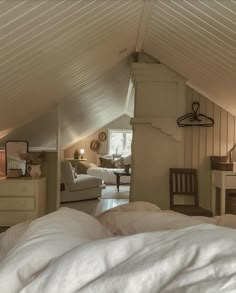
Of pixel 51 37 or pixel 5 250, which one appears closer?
pixel 5 250

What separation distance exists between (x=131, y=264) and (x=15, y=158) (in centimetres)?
418

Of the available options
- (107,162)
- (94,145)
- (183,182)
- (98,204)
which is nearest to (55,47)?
(183,182)

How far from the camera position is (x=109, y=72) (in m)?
4.80

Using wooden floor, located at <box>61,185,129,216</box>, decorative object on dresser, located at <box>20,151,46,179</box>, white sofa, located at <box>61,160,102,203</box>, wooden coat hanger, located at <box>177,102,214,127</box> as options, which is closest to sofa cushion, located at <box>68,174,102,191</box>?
white sofa, located at <box>61,160,102,203</box>

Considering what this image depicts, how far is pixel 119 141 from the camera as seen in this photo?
10992mm

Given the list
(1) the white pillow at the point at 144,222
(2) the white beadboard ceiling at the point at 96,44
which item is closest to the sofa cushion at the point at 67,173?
(2) the white beadboard ceiling at the point at 96,44

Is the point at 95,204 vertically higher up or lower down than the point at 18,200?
lower down

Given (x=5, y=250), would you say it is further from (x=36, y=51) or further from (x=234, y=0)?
(x=234, y=0)

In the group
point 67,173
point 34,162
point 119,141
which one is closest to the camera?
point 34,162

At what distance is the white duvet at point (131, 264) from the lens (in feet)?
1.73

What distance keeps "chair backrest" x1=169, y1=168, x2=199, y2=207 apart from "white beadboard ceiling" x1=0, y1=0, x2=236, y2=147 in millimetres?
1022

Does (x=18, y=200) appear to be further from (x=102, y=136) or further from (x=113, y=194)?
(x=102, y=136)

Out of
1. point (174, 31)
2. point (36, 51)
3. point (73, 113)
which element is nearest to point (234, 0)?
point (174, 31)

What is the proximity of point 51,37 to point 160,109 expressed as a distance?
7.28 feet
